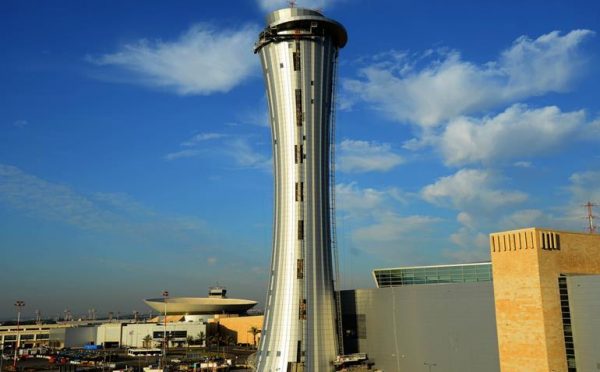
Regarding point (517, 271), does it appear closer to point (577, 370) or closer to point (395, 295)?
point (577, 370)

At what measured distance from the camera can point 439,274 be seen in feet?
242

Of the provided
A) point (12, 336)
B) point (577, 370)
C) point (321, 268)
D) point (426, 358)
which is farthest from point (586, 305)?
point (12, 336)

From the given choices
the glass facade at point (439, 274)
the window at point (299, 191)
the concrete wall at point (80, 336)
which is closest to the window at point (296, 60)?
the window at point (299, 191)

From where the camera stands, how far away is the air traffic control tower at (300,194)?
65.9 m

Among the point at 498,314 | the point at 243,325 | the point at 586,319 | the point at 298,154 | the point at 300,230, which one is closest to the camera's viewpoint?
the point at 586,319

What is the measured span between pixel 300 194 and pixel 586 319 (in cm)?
3339

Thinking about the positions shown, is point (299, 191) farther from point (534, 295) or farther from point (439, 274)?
point (534, 295)

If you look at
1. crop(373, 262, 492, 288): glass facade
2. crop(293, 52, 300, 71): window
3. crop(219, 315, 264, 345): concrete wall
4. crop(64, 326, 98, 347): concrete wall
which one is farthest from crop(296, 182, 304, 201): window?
crop(64, 326, 98, 347): concrete wall

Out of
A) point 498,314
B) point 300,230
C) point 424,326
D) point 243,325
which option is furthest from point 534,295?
point 243,325

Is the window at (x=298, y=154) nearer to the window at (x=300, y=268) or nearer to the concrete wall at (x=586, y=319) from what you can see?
the window at (x=300, y=268)

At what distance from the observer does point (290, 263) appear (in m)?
66.5

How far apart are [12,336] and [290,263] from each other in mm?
142381

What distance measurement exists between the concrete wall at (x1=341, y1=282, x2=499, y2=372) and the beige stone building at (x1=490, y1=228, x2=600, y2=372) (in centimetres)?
264

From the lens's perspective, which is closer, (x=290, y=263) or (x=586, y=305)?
(x=586, y=305)
